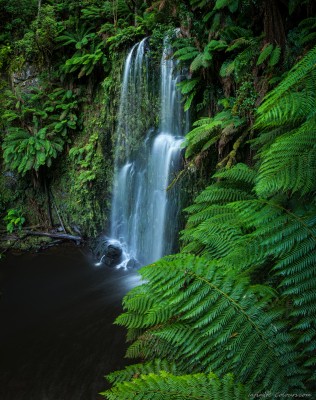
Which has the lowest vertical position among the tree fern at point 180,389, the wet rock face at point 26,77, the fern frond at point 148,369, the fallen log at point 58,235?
the fallen log at point 58,235

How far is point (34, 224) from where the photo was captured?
10469 millimetres

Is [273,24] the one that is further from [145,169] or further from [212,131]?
[145,169]

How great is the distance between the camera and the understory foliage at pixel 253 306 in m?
1.30

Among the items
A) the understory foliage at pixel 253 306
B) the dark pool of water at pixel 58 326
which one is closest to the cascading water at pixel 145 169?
the dark pool of water at pixel 58 326

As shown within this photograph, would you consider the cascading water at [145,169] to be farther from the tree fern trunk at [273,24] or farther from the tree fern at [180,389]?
the tree fern at [180,389]

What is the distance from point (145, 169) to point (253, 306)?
23.1 feet

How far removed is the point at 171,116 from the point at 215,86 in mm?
1480

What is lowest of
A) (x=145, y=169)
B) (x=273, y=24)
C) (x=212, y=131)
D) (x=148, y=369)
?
(x=148, y=369)

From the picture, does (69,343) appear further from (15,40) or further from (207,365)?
(15,40)

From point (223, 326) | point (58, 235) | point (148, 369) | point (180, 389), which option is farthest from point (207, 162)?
point (58, 235)

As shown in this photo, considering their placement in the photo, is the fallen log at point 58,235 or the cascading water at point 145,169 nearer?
the cascading water at point 145,169

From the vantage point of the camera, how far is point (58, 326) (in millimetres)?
6023

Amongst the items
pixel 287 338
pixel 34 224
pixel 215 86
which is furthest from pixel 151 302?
pixel 34 224

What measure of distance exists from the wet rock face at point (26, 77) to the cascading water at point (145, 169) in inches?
150
